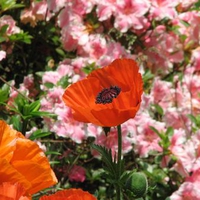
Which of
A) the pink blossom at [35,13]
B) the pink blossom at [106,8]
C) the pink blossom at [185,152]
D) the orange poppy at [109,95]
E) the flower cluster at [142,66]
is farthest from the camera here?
the pink blossom at [35,13]

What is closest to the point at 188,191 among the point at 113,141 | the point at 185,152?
the point at 185,152

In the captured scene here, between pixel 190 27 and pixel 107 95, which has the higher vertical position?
pixel 107 95

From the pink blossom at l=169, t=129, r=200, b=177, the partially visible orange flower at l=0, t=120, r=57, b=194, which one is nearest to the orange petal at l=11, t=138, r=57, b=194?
the partially visible orange flower at l=0, t=120, r=57, b=194

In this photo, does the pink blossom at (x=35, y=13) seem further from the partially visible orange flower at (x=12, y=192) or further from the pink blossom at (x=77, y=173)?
the partially visible orange flower at (x=12, y=192)

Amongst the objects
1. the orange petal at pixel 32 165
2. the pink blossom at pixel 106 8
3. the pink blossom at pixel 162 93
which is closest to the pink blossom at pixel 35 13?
the pink blossom at pixel 106 8

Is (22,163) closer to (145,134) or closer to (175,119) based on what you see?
(145,134)

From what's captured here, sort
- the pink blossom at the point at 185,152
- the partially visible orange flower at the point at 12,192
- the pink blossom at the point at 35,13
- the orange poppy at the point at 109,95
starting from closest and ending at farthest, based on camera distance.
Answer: the partially visible orange flower at the point at 12,192
the orange poppy at the point at 109,95
the pink blossom at the point at 185,152
the pink blossom at the point at 35,13

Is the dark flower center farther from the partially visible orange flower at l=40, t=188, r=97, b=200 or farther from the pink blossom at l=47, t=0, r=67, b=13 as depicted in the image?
the pink blossom at l=47, t=0, r=67, b=13
